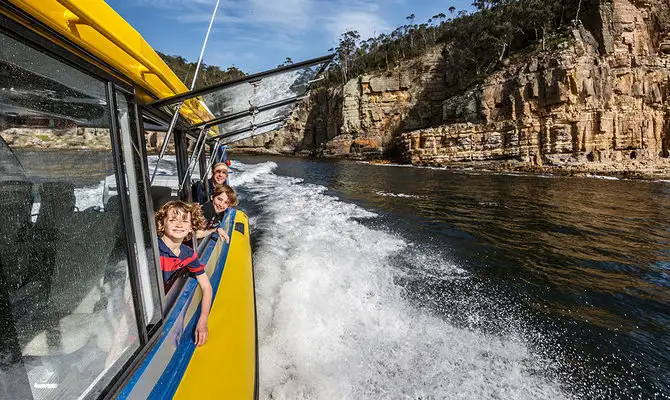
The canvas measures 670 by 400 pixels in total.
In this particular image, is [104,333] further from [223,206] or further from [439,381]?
[223,206]

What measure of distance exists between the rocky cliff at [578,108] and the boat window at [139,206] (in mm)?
33869

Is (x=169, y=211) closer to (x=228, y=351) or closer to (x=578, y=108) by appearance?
(x=228, y=351)

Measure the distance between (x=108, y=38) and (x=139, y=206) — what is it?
0.73 m

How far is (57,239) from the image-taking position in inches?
51.3

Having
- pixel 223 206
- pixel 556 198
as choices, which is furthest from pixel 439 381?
pixel 556 198

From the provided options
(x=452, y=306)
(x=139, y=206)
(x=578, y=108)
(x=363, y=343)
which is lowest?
(x=452, y=306)

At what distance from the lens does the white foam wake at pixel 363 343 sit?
3080 mm

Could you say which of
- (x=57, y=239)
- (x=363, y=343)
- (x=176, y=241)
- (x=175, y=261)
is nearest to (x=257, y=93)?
(x=176, y=241)

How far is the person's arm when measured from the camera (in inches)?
82.1

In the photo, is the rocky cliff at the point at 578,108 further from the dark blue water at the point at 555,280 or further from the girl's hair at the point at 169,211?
the girl's hair at the point at 169,211

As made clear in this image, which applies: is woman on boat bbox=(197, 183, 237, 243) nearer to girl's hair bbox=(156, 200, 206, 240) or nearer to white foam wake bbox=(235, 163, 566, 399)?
white foam wake bbox=(235, 163, 566, 399)

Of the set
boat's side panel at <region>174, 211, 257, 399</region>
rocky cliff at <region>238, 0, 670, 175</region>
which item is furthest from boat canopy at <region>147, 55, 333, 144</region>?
rocky cliff at <region>238, 0, 670, 175</region>

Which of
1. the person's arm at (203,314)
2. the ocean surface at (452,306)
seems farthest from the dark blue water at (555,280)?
the person's arm at (203,314)

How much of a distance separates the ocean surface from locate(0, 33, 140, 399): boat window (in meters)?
0.04
